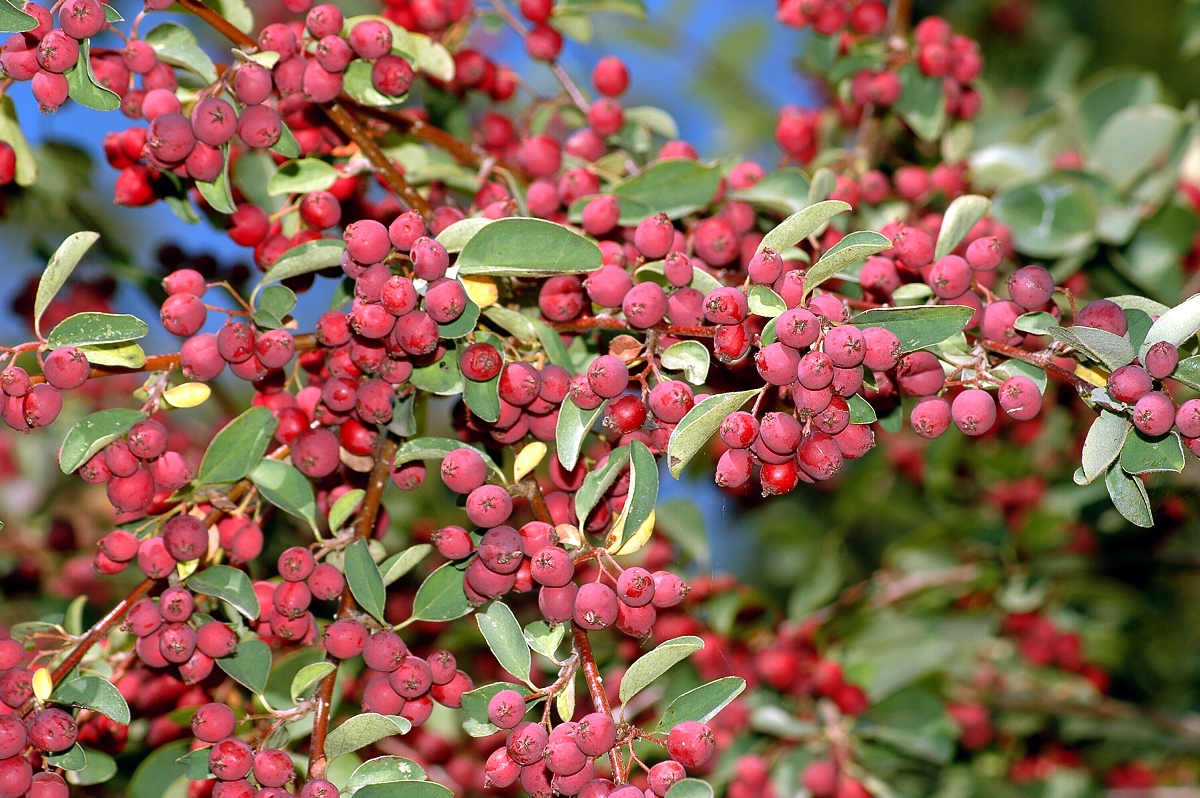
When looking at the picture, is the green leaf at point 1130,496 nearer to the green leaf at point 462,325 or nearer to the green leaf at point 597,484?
the green leaf at point 597,484

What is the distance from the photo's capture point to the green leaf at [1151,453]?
2.95 feet

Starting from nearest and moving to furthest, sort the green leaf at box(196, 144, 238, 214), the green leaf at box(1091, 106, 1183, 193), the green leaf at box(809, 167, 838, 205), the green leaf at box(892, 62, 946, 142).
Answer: the green leaf at box(196, 144, 238, 214), the green leaf at box(809, 167, 838, 205), the green leaf at box(892, 62, 946, 142), the green leaf at box(1091, 106, 1183, 193)

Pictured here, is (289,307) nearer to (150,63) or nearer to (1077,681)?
(150,63)

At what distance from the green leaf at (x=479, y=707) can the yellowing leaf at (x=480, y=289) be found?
13.4 inches

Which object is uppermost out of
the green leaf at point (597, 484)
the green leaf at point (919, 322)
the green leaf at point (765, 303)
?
the green leaf at point (919, 322)

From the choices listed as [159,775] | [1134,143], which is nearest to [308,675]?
[159,775]

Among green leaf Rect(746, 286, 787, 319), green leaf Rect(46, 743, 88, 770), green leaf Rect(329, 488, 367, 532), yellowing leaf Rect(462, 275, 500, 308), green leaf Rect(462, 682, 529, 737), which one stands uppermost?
green leaf Rect(746, 286, 787, 319)

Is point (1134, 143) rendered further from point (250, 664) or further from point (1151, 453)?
point (250, 664)

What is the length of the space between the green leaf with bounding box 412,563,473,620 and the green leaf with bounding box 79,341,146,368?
1.08ft

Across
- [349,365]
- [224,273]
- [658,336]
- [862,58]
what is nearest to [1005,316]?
[658,336]

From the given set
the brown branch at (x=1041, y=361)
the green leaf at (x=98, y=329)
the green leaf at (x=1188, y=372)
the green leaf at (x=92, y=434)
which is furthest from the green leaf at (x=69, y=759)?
the green leaf at (x=1188, y=372)

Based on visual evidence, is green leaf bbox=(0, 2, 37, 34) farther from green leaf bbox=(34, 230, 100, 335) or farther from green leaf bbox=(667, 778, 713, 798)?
green leaf bbox=(667, 778, 713, 798)

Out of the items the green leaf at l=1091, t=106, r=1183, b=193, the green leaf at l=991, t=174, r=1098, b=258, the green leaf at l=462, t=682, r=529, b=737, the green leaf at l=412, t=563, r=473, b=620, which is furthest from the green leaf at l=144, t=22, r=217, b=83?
the green leaf at l=1091, t=106, r=1183, b=193

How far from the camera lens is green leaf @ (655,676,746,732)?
945mm
